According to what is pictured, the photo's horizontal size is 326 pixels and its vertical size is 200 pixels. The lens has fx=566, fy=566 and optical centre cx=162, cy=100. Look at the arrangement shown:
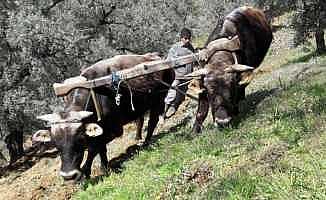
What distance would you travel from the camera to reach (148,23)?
78.9ft

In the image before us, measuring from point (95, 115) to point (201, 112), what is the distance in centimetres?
222

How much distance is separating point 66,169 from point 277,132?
397 centimetres

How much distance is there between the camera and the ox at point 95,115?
10.5 meters

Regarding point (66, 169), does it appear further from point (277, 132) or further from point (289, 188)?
point (289, 188)

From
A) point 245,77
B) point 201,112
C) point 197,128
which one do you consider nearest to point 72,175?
point 197,128

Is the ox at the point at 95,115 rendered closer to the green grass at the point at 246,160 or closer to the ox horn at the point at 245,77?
the green grass at the point at 246,160

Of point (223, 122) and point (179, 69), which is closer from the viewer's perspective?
point (223, 122)

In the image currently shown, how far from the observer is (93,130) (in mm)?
10609

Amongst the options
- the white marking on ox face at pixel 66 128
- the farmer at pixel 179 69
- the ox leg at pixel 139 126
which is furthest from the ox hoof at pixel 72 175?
the farmer at pixel 179 69

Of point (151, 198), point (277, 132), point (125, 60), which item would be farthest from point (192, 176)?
point (125, 60)

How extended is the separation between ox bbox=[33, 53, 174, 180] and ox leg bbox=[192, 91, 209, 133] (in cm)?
143

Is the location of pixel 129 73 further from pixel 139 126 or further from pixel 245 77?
pixel 139 126

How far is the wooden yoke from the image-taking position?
11.3 metres

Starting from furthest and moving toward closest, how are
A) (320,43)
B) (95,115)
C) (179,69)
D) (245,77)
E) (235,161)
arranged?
1. (320,43)
2. (179,69)
3. (95,115)
4. (245,77)
5. (235,161)
